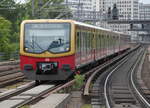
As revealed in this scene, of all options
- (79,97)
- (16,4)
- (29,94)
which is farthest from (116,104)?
(16,4)

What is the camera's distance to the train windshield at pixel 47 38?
18.2 metres

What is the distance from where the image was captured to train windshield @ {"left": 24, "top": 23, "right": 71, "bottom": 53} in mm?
18203

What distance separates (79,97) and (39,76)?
386cm

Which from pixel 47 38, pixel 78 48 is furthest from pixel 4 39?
pixel 47 38

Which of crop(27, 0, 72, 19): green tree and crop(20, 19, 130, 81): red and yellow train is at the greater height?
crop(27, 0, 72, 19): green tree

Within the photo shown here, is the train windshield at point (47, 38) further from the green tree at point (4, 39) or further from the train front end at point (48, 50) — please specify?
the green tree at point (4, 39)

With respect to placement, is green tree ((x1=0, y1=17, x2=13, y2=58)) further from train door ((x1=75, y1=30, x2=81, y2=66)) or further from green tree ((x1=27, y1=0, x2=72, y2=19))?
train door ((x1=75, y1=30, x2=81, y2=66))

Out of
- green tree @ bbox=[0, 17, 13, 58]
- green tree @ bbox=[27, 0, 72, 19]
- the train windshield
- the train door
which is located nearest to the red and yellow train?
the train windshield

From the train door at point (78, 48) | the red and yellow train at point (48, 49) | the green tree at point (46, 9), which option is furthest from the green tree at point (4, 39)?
the red and yellow train at point (48, 49)

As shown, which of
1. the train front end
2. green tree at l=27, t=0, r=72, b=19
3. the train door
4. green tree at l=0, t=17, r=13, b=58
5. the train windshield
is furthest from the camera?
green tree at l=0, t=17, r=13, b=58

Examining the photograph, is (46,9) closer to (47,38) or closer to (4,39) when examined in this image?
(4,39)

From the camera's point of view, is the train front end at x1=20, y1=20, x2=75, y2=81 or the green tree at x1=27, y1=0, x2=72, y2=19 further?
the green tree at x1=27, y1=0, x2=72, y2=19

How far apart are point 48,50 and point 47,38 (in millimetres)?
498

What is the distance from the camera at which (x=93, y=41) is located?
25141mm
